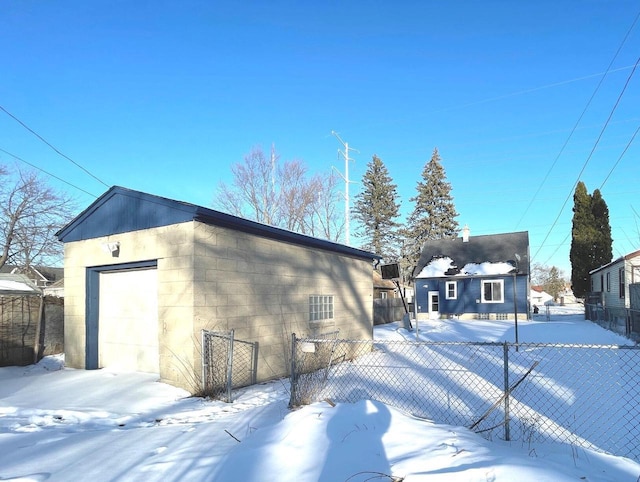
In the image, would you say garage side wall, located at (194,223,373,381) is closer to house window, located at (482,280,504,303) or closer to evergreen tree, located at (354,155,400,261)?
house window, located at (482,280,504,303)

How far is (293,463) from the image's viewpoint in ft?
11.2

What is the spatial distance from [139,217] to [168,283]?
156 centimetres

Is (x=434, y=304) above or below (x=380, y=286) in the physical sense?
below

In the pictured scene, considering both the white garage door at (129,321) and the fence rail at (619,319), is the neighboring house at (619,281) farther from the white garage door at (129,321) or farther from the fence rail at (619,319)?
the white garage door at (129,321)

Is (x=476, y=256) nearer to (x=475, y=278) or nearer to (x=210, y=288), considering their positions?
(x=475, y=278)

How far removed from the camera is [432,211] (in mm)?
41281

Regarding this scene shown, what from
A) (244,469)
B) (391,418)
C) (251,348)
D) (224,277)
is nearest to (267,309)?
(251,348)

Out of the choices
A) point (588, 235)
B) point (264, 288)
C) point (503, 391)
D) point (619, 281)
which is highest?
point (588, 235)

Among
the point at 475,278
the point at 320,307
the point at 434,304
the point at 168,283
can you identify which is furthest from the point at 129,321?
the point at 434,304

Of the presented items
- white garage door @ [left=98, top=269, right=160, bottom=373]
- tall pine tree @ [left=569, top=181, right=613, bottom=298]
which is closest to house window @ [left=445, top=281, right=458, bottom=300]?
tall pine tree @ [left=569, top=181, right=613, bottom=298]

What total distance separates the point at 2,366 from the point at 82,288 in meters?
2.60

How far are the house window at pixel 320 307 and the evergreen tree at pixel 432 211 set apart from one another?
3118cm

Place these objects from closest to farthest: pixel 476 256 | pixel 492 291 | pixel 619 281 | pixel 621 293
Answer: pixel 621 293 < pixel 619 281 < pixel 492 291 < pixel 476 256

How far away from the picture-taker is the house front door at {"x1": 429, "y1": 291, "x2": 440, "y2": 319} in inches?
1126
